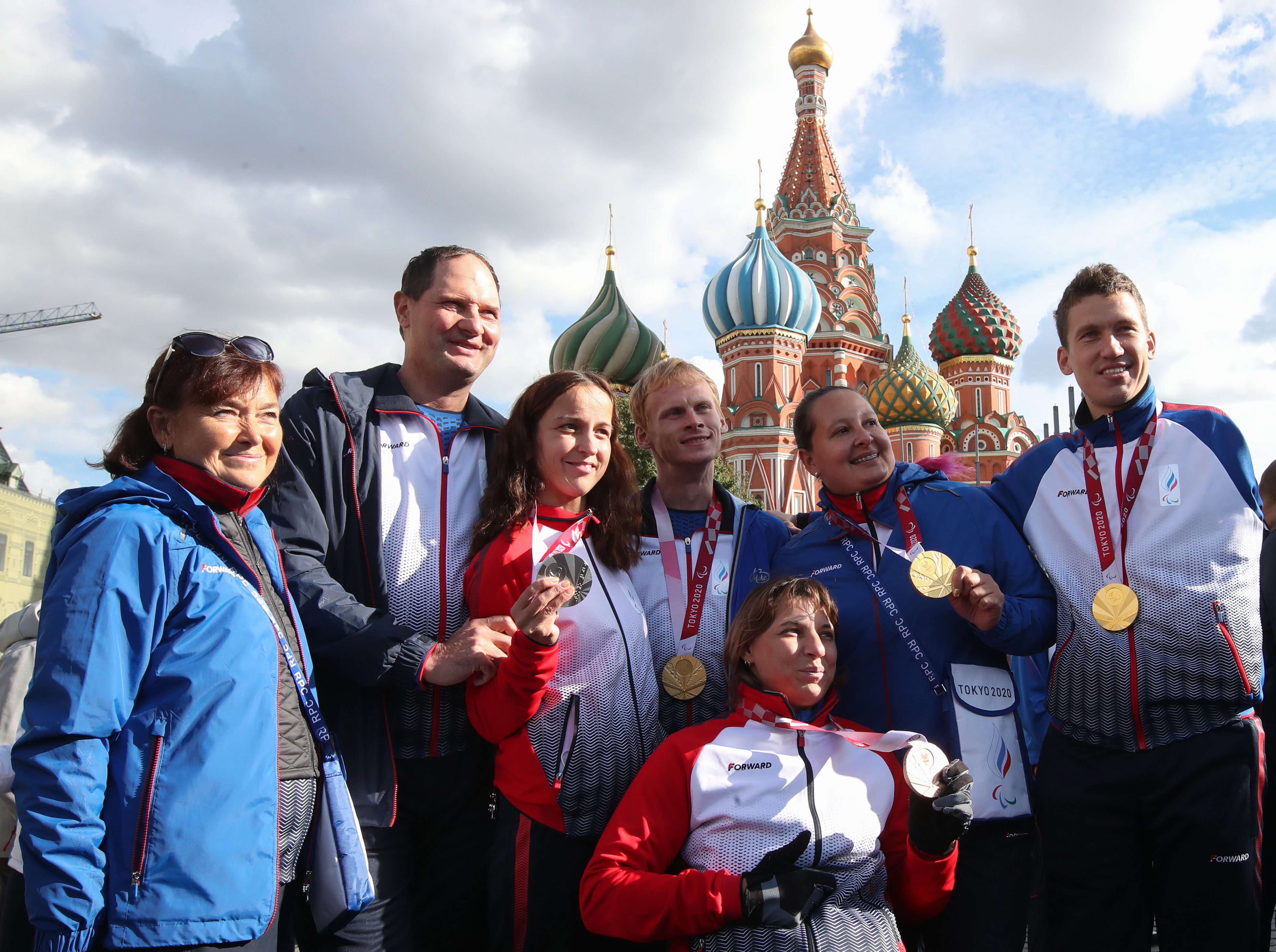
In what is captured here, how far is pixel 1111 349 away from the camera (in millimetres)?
3139

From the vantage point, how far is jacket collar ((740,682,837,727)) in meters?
2.63

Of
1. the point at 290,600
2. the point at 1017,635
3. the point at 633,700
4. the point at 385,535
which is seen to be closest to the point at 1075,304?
the point at 1017,635

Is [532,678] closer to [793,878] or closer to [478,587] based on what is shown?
[478,587]

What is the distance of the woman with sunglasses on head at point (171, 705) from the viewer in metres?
1.90

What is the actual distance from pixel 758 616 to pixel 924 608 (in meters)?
0.65

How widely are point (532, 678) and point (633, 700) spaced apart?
424 millimetres

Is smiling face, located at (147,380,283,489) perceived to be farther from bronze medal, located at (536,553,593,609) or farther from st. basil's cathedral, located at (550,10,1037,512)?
st. basil's cathedral, located at (550,10,1037,512)

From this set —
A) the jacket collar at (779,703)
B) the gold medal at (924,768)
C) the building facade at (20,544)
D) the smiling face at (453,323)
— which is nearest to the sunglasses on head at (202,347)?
the smiling face at (453,323)

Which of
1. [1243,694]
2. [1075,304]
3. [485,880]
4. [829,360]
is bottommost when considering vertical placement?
[485,880]

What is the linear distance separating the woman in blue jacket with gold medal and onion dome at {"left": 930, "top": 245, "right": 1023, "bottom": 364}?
4318cm

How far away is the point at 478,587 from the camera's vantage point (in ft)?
9.21

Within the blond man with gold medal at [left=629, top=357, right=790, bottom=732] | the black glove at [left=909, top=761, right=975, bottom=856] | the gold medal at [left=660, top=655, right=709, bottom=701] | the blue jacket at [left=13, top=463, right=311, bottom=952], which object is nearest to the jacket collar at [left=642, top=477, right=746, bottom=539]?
the blond man with gold medal at [left=629, top=357, right=790, bottom=732]

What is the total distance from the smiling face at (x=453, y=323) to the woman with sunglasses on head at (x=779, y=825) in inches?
52.5

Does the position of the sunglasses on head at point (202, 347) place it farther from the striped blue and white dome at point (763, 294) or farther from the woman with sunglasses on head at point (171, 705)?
the striped blue and white dome at point (763, 294)
